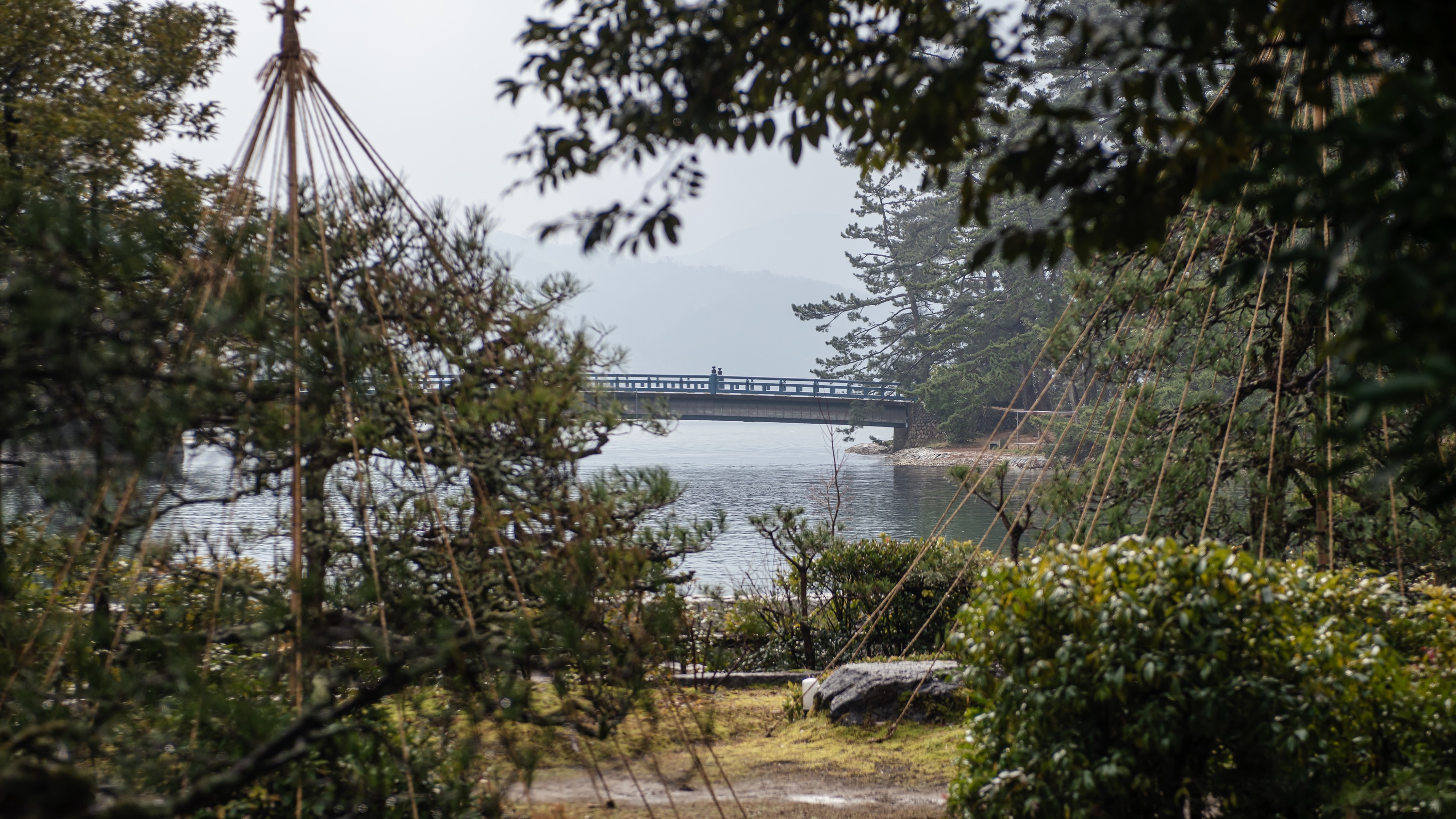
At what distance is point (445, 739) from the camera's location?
239 centimetres

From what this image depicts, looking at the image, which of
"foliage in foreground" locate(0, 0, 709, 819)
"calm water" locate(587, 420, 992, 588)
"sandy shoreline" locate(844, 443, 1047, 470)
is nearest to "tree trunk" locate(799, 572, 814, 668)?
"calm water" locate(587, 420, 992, 588)

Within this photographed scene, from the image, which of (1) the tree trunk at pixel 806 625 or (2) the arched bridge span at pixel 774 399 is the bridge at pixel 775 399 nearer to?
(2) the arched bridge span at pixel 774 399

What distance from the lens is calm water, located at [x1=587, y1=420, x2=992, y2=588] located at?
11016mm

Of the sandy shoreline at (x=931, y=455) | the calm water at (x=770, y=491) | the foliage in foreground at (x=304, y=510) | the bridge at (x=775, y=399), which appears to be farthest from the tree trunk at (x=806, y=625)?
the sandy shoreline at (x=931, y=455)

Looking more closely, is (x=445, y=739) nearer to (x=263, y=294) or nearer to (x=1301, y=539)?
(x=263, y=294)

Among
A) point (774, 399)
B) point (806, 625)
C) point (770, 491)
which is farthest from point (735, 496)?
point (806, 625)

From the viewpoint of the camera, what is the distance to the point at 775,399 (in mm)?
22625

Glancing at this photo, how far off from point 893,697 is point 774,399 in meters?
18.1

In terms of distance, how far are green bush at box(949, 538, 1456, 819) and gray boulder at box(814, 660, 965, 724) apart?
6.68 ft

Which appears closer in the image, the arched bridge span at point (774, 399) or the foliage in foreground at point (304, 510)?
the foliage in foreground at point (304, 510)

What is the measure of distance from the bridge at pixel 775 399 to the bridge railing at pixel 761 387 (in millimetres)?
19

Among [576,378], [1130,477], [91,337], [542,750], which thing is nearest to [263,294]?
[91,337]

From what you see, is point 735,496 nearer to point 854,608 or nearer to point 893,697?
point 854,608

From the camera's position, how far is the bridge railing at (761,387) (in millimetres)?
21828
